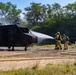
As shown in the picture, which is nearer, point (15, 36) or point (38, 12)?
point (15, 36)

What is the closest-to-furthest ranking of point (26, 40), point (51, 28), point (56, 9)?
1. point (26, 40)
2. point (51, 28)
3. point (56, 9)

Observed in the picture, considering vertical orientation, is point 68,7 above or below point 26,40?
above

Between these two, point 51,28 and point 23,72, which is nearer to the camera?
point 23,72

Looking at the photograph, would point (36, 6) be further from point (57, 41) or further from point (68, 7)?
point (57, 41)

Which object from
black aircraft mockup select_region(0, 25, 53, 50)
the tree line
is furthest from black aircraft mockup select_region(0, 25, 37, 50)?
the tree line

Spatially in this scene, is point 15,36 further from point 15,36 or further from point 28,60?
point 28,60

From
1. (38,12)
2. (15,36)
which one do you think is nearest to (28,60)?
(15,36)

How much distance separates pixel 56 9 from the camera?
7931 cm

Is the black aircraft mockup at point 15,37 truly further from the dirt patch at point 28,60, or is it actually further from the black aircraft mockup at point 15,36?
the dirt patch at point 28,60

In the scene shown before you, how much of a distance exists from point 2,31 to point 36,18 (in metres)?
61.1

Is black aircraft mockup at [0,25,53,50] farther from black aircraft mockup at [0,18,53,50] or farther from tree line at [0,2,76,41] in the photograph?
tree line at [0,2,76,41]

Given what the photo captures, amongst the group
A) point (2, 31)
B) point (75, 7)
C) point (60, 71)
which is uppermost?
point (75, 7)

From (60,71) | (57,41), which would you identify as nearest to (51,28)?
(57,41)

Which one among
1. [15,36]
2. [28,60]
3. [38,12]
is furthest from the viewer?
[38,12]
